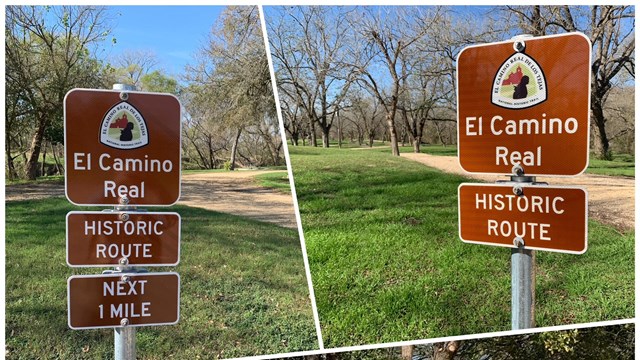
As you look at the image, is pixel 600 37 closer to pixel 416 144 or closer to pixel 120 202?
pixel 416 144

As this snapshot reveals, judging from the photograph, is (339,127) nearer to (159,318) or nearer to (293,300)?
(293,300)

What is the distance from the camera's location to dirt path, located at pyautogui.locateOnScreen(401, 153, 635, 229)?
293 inches

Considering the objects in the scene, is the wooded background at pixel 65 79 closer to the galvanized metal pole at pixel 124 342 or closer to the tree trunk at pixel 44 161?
the tree trunk at pixel 44 161

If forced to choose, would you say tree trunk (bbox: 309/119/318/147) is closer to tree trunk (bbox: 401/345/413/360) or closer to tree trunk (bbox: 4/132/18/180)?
tree trunk (bbox: 401/345/413/360)

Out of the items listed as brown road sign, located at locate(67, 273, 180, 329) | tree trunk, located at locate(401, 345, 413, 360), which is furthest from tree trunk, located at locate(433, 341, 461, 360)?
brown road sign, located at locate(67, 273, 180, 329)

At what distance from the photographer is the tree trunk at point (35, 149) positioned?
972 centimetres

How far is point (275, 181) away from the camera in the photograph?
488 inches

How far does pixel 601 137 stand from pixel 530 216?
8492mm

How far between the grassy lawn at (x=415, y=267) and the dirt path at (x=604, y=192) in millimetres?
297

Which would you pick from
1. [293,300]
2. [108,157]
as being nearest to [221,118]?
[293,300]

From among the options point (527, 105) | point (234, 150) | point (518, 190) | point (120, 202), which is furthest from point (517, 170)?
point (234, 150)

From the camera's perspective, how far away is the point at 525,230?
6.04 ft

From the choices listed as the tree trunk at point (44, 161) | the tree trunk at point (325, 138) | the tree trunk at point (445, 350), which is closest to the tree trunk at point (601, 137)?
the tree trunk at point (325, 138)

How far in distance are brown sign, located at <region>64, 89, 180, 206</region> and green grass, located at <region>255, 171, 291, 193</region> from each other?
30.9 feet
